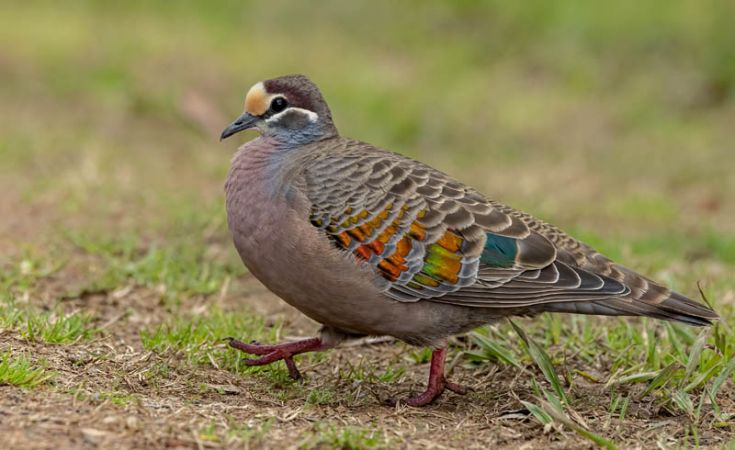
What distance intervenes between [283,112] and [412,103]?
595 cm

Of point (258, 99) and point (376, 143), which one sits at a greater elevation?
point (258, 99)

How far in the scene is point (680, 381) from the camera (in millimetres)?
5203

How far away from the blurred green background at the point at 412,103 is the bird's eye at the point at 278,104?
76.5 inches

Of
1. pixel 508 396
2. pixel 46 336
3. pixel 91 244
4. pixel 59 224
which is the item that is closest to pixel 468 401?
pixel 508 396

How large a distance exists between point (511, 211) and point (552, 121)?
645 cm

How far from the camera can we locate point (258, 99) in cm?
569

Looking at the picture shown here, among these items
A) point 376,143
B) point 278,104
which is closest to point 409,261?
point 278,104

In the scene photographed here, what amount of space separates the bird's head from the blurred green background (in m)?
1.88

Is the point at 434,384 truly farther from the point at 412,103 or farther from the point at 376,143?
the point at 412,103

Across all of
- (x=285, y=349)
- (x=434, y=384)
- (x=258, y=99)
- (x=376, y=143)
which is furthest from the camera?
(x=376, y=143)

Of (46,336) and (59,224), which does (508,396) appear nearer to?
(46,336)

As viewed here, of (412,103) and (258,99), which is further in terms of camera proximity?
(412,103)

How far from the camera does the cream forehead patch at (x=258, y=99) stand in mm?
5688

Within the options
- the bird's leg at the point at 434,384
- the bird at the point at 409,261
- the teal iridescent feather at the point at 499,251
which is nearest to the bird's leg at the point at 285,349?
the bird at the point at 409,261
